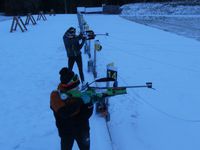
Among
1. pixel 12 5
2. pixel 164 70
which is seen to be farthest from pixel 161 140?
Result: pixel 12 5

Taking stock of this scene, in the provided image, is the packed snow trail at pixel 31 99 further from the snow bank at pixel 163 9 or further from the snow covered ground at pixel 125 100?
the snow bank at pixel 163 9

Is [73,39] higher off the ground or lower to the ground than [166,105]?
higher

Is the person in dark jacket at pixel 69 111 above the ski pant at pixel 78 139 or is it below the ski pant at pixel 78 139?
→ above

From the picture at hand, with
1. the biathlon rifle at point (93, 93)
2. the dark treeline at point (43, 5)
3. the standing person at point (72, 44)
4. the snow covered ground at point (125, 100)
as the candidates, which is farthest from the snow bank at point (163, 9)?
the biathlon rifle at point (93, 93)

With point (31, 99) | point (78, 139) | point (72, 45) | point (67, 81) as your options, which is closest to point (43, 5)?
point (72, 45)

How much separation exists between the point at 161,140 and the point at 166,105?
1.78m

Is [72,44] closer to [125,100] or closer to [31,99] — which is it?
[31,99]

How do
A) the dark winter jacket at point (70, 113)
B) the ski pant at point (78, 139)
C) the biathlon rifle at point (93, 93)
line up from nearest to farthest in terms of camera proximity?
the dark winter jacket at point (70, 113), the biathlon rifle at point (93, 93), the ski pant at point (78, 139)

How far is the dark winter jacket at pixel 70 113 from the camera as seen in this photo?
3598 millimetres

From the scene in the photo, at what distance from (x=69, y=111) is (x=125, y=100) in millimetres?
4418

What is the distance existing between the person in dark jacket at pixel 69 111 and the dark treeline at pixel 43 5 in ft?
159

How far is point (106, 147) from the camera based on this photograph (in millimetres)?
5348

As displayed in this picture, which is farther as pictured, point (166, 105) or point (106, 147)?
point (166, 105)

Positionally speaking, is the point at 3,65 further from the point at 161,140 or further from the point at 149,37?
the point at 149,37
